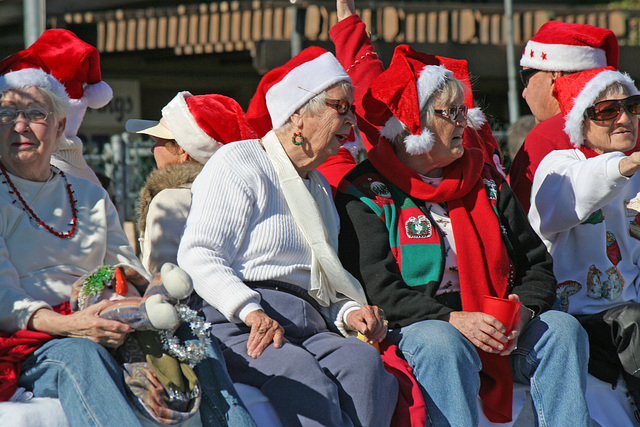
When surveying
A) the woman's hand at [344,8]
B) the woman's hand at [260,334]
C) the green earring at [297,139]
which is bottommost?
the woman's hand at [260,334]

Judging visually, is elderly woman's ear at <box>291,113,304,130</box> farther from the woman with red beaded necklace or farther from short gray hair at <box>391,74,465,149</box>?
the woman with red beaded necklace

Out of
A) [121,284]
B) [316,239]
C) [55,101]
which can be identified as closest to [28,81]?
[55,101]

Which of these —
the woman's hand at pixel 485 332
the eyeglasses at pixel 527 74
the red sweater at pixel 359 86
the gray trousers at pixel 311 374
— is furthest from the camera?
the eyeglasses at pixel 527 74

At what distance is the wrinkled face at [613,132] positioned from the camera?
3.90m

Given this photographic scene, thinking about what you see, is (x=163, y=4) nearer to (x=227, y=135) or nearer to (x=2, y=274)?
(x=227, y=135)

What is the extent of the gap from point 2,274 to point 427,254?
1710 millimetres

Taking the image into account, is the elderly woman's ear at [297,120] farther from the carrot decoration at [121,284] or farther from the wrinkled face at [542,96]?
the wrinkled face at [542,96]

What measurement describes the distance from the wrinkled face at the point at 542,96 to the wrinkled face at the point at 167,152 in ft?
6.71

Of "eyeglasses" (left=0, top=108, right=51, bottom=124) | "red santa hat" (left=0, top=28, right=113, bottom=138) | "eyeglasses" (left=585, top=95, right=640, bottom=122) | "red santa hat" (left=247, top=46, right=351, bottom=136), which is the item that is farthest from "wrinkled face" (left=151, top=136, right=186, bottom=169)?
"eyeglasses" (left=585, top=95, right=640, bottom=122)

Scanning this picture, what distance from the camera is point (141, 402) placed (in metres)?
2.63

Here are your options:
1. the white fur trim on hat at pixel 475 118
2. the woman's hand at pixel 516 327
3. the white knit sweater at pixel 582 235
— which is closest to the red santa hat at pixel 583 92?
the white knit sweater at pixel 582 235

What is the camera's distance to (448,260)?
11.6 ft

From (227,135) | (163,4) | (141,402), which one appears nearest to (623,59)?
(163,4)

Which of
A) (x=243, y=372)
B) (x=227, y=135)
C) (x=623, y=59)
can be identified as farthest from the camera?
(x=623, y=59)
